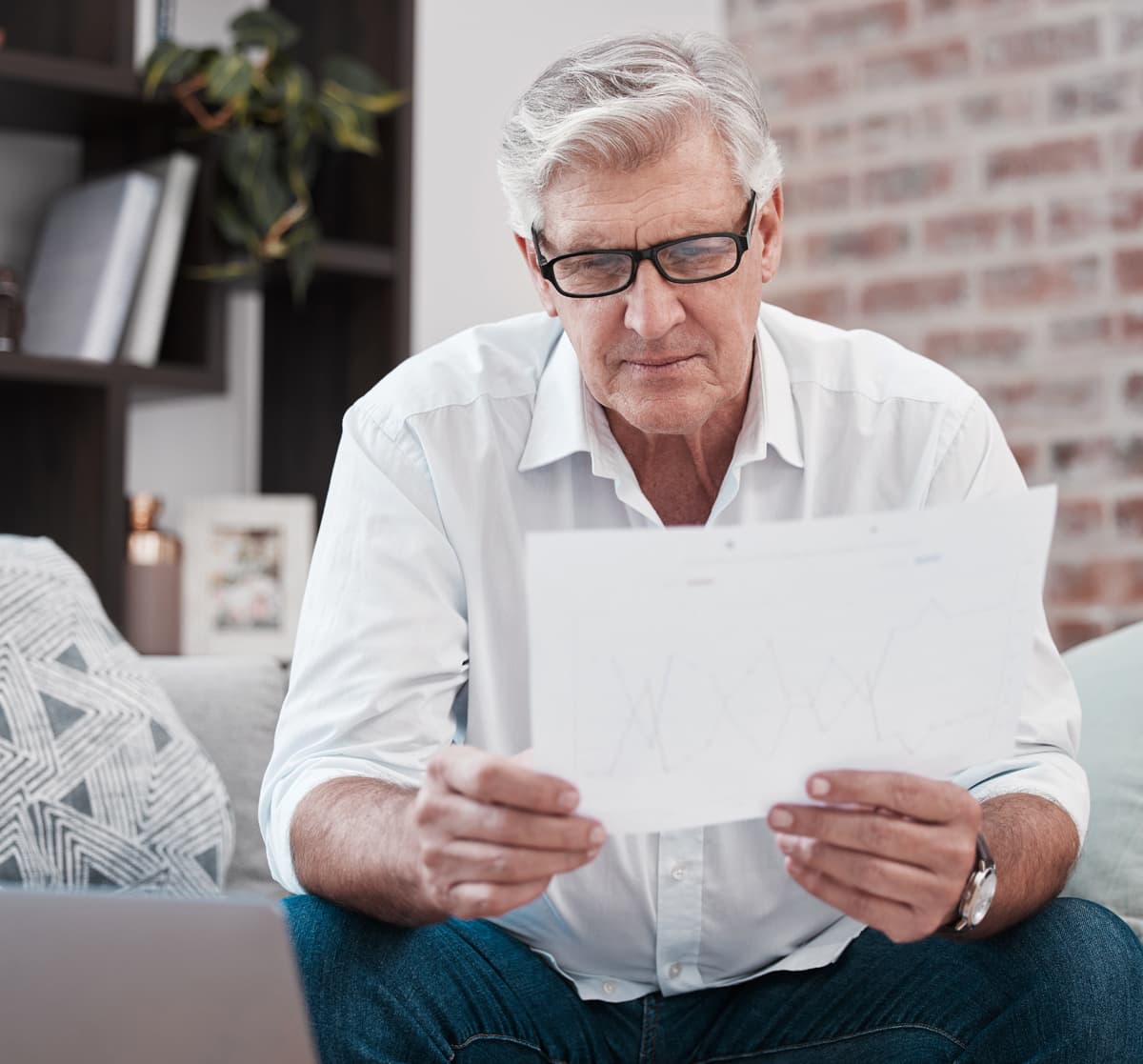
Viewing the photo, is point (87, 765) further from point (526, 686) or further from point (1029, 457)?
point (1029, 457)

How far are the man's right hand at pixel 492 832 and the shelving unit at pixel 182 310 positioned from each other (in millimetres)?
1337

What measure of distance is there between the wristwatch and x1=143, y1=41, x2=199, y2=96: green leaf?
1.65 m

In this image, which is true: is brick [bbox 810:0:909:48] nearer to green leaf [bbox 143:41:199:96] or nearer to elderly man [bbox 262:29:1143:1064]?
green leaf [bbox 143:41:199:96]

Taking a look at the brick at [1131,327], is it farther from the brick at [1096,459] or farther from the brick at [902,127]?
the brick at [902,127]

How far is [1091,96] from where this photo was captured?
2441 mm

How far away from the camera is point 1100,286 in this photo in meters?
2.43

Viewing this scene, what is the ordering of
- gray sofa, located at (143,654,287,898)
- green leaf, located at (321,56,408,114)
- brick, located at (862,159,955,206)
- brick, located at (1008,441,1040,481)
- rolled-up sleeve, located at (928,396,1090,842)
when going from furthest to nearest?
brick, located at (862,159,955,206) < brick, located at (1008,441,1040,481) < green leaf, located at (321,56,408,114) < gray sofa, located at (143,654,287,898) < rolled-up sleeve, located at (928,396,1090,842)

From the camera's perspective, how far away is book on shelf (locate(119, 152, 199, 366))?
7.50 feet

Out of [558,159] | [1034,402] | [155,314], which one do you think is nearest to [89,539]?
[155,314]

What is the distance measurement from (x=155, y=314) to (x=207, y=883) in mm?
1023

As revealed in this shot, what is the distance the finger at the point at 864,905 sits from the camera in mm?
1042

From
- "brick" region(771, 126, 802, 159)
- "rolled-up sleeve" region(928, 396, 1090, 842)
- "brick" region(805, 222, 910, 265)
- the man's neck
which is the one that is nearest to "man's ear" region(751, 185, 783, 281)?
the man's neck

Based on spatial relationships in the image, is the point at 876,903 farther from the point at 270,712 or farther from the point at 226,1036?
the point at 270,712

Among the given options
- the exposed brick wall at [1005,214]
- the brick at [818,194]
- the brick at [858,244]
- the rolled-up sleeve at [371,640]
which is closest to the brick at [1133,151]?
Answer: the exposed brick wall at [1005,214]
